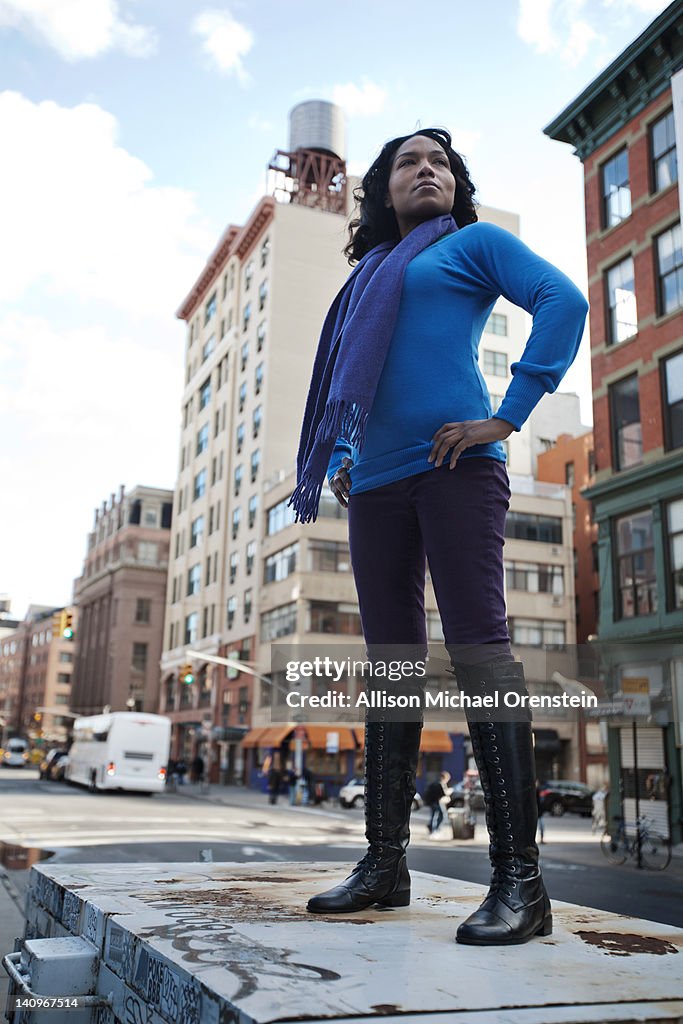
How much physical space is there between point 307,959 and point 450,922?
0.89 m

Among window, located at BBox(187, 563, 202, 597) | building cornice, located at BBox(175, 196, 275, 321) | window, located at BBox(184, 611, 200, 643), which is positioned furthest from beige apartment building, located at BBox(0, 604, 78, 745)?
building cornice, located at BBox(175, 196, 275, 321)

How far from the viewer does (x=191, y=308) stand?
72812 millimetres

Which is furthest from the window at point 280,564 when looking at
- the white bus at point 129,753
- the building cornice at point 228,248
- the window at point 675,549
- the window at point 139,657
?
the window at point 139,657

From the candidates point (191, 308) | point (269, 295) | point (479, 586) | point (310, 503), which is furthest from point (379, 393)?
point (191, 308)

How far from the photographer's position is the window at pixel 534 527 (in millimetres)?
48906

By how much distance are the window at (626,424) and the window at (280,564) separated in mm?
23652

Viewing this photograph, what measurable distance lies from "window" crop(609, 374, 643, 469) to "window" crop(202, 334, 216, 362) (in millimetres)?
45594

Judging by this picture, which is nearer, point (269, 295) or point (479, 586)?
point (479, 586)

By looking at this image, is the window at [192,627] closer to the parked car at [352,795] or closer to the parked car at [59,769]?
the parked car at [59,769]

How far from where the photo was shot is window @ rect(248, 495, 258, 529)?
53.1 meters

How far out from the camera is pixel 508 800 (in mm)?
2986

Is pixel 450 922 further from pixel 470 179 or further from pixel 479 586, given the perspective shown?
pixel 470 179

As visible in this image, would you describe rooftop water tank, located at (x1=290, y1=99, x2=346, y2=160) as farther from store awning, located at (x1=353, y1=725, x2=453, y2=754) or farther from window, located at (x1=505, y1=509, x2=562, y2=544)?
store awning, located at (x1=353, y1=725, x2=453, y2=754)

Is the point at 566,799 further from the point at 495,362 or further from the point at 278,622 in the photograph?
the point at 495,362
